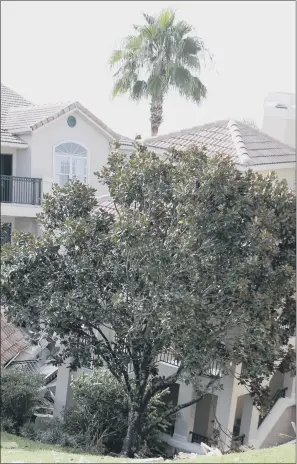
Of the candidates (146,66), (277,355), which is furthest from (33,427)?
(146,66)

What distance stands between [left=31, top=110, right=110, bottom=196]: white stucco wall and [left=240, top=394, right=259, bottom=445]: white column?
27.1 ft

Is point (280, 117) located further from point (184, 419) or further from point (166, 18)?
point (184, 419)

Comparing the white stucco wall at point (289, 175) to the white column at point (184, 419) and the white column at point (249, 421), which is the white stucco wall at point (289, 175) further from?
the white column at point (184, 419)

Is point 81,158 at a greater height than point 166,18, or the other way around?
point 166,18

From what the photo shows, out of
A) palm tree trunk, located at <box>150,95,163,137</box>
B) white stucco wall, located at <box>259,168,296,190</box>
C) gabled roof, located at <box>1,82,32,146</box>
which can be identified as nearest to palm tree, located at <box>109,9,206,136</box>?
palm tree trunk, located at <box>150,95,163,137</box>

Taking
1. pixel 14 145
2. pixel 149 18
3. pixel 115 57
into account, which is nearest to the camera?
pixel 14 145

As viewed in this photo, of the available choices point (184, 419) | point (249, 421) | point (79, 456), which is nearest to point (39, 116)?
point (184, 419)

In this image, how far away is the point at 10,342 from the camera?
57.4 feet

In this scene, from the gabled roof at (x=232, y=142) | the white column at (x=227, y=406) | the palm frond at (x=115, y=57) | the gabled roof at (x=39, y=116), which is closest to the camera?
the white column at (x=227, y=406)

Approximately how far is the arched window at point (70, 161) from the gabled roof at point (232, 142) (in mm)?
2182

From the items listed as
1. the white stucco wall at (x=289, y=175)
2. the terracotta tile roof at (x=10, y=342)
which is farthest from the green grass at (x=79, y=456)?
the white stucco wall at (x=289, y=175)

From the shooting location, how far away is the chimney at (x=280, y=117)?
2486 centimetres

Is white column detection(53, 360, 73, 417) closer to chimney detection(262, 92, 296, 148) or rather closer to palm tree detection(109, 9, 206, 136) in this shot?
palm tree detection(109, 9, 206, 136)

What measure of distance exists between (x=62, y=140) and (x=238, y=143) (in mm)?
5268
